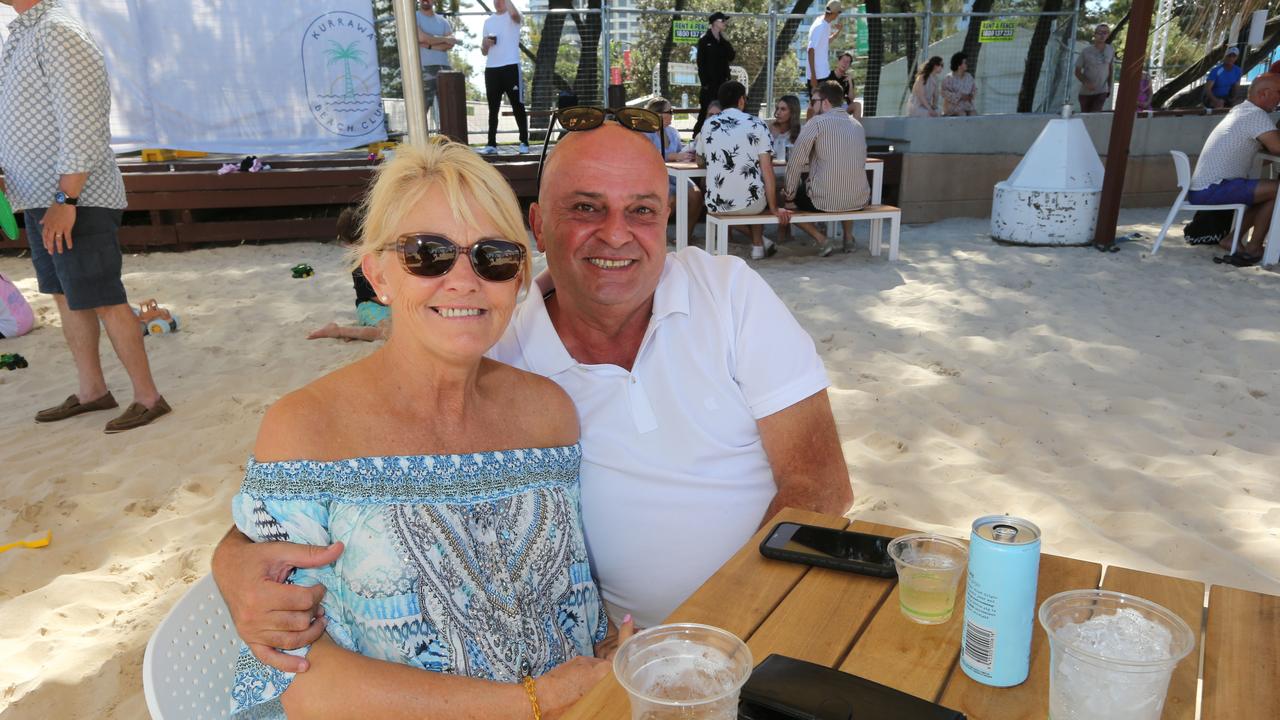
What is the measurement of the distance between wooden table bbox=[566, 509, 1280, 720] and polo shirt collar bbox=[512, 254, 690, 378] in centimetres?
68

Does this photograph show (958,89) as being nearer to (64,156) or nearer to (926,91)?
(926,91)

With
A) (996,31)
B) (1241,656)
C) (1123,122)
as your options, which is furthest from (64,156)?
(996,31)

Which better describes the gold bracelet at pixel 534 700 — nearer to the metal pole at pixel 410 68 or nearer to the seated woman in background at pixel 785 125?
the metal pole at pixel 410 68

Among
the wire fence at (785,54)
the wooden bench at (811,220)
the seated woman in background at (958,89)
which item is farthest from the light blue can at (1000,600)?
the seated woman in background at (958,89)

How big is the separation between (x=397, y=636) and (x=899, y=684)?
843mm

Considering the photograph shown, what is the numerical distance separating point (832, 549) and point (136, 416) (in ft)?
12.9

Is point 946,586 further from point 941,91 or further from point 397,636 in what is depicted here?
point 941,91

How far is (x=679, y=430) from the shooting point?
202 cm

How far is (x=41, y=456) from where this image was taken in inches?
156

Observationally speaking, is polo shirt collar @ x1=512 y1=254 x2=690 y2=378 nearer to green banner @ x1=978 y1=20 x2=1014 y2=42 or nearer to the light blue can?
the light blue can

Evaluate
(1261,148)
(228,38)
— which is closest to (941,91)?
(1261,148)

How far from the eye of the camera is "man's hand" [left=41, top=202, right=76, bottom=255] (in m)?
3.90

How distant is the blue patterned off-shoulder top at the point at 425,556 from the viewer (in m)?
1.48

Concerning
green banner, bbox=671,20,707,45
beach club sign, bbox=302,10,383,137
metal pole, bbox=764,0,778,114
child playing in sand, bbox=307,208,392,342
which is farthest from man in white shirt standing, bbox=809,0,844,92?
child playing in sand, bbox=307,208,392,342
